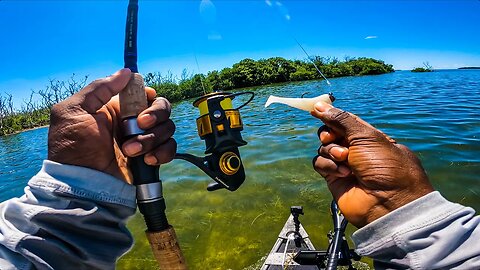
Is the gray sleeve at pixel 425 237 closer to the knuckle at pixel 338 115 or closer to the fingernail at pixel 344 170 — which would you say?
the fingernail at pixel 344 170

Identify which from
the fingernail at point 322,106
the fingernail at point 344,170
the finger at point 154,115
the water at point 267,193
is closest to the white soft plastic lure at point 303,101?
the fingernail at point 322,106

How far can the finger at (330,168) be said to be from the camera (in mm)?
2000

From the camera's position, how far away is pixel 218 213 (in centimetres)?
649

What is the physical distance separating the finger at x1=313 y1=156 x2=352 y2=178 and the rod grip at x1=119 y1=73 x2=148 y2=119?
3.97 ft

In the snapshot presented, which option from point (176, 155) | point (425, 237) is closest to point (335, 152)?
point (425, 237)

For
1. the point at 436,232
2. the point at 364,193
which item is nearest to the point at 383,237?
the point at 436,232

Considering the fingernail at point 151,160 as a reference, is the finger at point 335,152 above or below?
below

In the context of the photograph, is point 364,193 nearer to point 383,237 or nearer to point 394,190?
point 394,190

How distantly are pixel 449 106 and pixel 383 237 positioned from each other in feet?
60.0

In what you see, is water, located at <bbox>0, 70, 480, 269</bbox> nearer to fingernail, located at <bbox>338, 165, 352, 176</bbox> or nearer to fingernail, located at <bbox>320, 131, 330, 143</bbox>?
fingernail, located at <bbox>320, 131, 330, 143</bbox>

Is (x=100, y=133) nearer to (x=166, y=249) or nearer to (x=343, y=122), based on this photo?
(x=166, y=249)

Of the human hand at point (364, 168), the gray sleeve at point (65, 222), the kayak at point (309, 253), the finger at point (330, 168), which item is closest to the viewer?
the gray sleeve at point (65, 222)

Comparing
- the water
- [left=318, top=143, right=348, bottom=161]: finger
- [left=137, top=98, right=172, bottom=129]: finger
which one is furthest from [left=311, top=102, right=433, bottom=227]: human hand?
the water

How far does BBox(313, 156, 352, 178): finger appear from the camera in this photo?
200 cm
